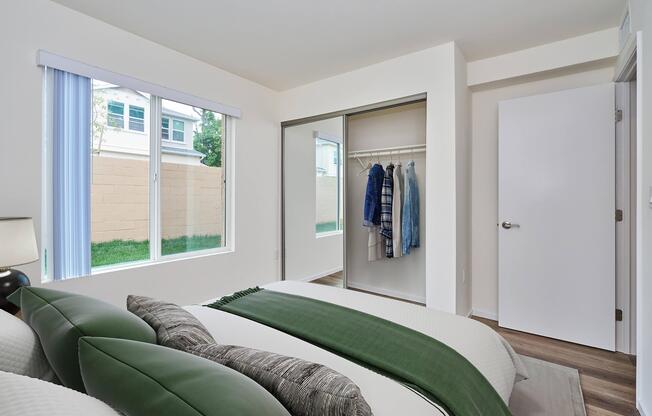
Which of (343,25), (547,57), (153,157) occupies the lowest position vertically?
(153,157)

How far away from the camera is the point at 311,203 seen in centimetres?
396

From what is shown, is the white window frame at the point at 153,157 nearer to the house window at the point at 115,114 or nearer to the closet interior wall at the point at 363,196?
the house window at the point at 115,114

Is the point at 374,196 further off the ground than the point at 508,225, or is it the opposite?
the point at 374,196

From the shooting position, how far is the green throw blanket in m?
1.01

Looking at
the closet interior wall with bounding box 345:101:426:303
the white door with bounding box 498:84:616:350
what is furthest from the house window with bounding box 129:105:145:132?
the white door with bounding box 498:84:616:350

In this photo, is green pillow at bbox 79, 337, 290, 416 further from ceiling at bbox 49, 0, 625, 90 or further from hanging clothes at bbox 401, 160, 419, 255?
hanging clothes at bbox 401, 160, 419, 255

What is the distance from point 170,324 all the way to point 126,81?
7.77 feet

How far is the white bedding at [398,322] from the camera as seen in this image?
0.92 m

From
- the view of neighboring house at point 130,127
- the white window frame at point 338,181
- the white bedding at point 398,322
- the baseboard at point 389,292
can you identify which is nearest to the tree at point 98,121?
the view of neighboring house at point 130,127

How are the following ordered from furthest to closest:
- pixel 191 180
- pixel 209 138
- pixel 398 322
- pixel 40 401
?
pixel 209 138
pixel 191 180
pixel 398 322
pixel 40 401

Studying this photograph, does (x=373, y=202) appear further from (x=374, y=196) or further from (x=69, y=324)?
(x=69, y=324)

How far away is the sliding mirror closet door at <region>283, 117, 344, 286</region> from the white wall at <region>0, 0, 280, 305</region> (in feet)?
0.54
